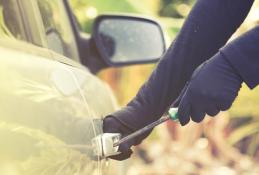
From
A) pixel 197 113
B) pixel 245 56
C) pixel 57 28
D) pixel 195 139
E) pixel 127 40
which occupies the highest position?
pixel 245 56

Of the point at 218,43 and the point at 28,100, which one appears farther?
the point at 218,43

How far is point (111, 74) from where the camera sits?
605 cm

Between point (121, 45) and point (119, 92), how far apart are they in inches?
125

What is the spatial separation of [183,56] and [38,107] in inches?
27.8

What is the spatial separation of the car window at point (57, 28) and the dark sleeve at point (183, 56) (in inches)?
11.2

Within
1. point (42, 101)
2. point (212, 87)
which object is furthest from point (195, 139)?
point (42, 101)

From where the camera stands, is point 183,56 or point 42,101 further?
point 183,56

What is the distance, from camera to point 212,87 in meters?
1.58

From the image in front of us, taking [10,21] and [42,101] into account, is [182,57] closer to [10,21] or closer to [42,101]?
[10,21]

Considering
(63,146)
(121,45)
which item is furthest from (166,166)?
(63,146)

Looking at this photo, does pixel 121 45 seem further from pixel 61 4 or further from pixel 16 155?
pixel 16 155

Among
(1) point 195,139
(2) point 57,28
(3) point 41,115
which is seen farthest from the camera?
(1) point 195,139

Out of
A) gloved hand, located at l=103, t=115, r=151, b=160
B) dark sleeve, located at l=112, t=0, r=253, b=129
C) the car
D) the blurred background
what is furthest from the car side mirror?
the blurred background

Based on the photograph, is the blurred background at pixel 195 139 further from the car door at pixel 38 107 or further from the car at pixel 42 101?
the car door at pixel 38 107
